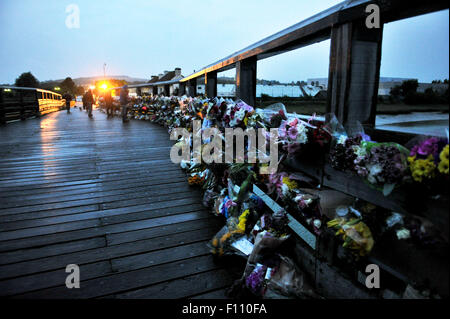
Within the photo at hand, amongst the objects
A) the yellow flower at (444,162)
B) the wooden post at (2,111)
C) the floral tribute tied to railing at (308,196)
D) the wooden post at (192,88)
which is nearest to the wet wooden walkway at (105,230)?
the floral tribute tied to railing at (308,196)

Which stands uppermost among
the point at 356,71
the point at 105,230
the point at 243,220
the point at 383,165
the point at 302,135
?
the point at 356,71

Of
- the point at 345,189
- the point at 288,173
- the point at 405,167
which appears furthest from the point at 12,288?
the point at 405,167

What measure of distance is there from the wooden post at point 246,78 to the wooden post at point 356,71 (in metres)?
2.22

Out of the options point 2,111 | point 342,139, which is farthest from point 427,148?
point 2,111

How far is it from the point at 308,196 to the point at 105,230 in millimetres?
2241

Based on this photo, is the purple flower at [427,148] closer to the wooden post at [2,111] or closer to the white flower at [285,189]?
the white flower at [285,189]

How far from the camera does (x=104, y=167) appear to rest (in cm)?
547

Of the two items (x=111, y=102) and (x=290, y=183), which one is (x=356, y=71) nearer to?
(x=290, y=183)

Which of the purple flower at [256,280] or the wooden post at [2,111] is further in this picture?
the wooden post at [2,111]

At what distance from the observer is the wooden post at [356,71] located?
1.96 m

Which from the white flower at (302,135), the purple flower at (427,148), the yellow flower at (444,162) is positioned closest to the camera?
the yellow flower at (444,162)

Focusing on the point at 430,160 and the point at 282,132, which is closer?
the point at 430,160

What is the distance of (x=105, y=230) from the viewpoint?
127 inches
